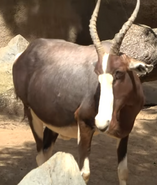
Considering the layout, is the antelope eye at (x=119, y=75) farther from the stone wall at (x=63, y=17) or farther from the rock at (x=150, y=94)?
the stone wall at (x=63, y=17)

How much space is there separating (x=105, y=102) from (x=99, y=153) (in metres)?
3.19

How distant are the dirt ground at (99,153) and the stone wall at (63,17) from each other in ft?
10.8

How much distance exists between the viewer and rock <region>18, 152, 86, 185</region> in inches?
155

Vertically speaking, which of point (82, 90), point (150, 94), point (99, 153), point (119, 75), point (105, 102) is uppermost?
point (119, 75)

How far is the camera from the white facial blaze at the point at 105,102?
4.49 metres

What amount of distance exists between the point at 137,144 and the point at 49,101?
2.88 metres

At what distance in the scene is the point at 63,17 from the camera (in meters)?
11.9

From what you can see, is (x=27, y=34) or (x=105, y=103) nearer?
(x=105, y=103)

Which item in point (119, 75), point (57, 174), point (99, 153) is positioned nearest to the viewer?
point (57, 174)

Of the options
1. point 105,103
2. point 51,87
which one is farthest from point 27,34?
point 105,103

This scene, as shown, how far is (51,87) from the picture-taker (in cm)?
564

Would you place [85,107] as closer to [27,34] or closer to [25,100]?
[25,100]

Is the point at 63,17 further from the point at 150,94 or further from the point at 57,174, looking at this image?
the point at 57,174

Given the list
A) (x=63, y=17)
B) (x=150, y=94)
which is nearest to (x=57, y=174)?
(x=150, y=94)
